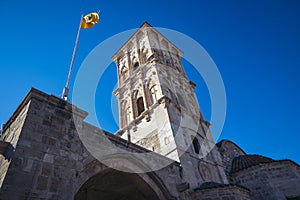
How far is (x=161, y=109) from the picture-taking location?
503 inches

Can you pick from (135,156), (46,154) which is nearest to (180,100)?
(135,156)

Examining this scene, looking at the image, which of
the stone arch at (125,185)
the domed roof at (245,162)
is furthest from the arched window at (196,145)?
the stone arch at (125,185)

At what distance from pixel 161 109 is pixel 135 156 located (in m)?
5.44

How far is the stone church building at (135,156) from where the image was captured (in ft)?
15.6

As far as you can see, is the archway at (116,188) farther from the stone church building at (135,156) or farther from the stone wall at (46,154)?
the stone wall at (46,154)

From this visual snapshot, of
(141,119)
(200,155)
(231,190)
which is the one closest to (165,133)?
(200,155)

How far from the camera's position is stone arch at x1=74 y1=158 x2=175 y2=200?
7.44 meters

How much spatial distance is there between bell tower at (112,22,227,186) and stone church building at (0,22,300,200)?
72mm

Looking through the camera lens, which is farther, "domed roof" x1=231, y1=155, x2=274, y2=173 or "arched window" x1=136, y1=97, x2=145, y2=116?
"arched window" x1=136, y1=97, x2=145, y2=116

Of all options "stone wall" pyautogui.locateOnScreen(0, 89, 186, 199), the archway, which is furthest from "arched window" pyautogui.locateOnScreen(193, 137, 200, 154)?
"stone wall" pyautogui.locateOnScreen(0, 89, 186, 199)

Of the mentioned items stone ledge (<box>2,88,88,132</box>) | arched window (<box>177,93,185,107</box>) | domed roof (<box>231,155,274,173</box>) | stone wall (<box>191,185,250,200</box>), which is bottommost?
stone wall (<box>191,185,250,200</box>)

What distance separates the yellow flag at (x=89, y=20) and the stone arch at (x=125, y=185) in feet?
18.7

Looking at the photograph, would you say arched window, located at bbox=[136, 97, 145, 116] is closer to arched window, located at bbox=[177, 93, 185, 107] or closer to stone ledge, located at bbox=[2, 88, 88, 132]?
arched window, located at bbox=[177, 93, 185, 107]

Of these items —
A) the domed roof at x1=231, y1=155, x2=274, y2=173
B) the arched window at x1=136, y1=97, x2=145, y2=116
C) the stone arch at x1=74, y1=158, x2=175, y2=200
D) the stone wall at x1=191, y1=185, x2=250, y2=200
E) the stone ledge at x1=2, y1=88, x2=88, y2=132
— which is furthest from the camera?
the arched window at x1=136, y1=97, x2=145, y2=116
